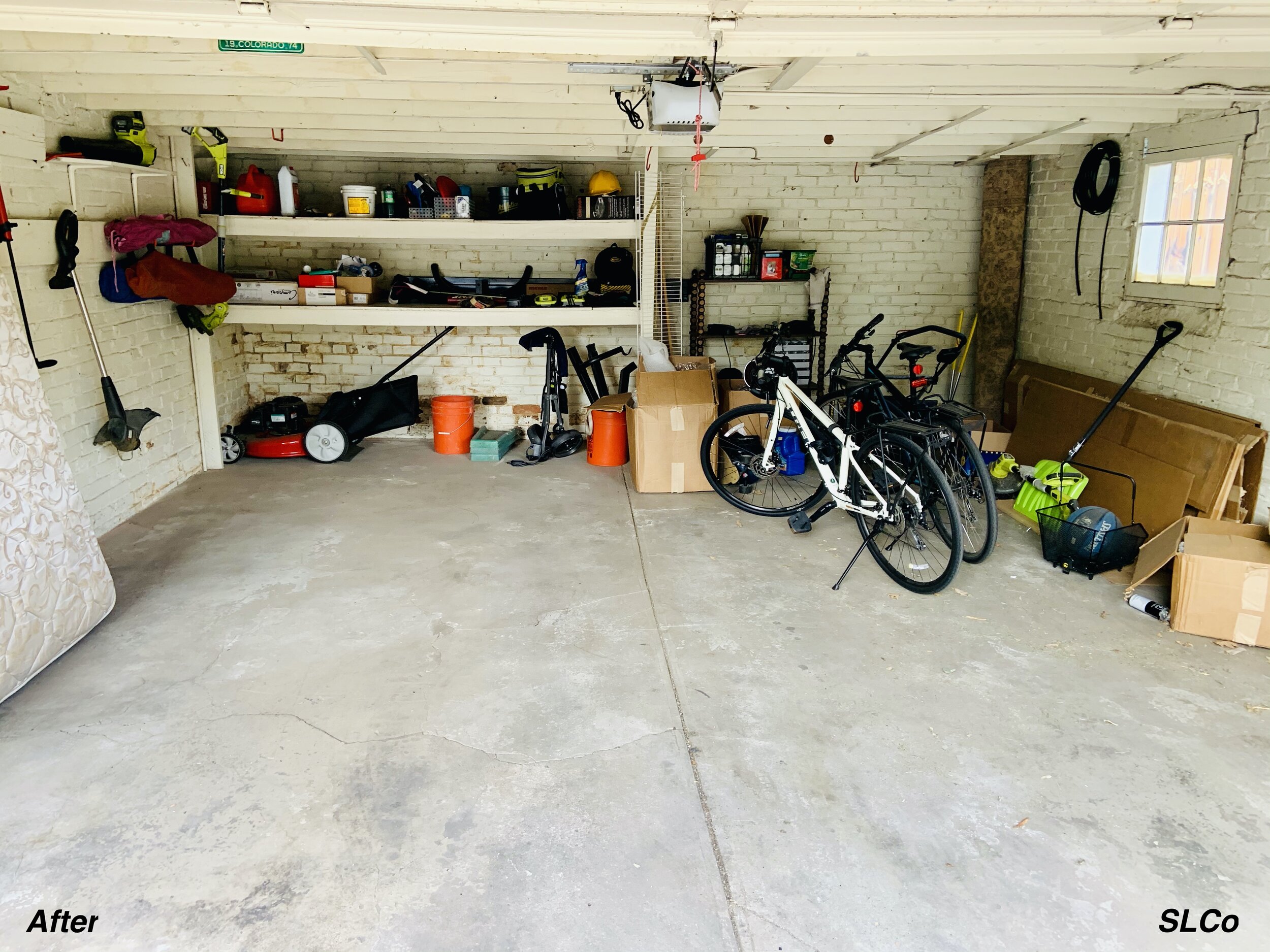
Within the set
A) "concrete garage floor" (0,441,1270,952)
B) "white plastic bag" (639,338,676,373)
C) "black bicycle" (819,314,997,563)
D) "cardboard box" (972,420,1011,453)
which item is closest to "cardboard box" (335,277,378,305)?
"white plastic bag" (639,338,676,373)

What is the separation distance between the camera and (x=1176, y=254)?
498 centimetres

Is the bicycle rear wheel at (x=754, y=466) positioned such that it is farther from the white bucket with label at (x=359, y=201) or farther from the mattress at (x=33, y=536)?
the mattress at (x=33, y=536)

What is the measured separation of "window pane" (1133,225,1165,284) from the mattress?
582 centimetres

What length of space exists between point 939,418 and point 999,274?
118 inches

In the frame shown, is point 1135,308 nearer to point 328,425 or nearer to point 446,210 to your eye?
point 446,210

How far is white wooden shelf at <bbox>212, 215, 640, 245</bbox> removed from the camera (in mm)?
5777

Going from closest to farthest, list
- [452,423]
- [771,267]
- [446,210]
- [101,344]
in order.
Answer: [101,344] → [446,210] → [452,423] → [771,267]

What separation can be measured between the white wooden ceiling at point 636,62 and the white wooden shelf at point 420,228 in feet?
1.67

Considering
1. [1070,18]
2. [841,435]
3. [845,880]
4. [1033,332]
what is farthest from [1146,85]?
[845,880]

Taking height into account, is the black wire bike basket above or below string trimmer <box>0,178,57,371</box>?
below

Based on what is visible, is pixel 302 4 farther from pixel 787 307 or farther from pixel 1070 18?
pixel 787 307

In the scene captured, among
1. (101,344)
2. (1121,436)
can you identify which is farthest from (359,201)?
(1121,436)

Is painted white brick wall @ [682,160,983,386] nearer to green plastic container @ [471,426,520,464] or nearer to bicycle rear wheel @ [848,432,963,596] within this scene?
green plastic container @ [471,426,520,464]

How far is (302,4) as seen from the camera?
268 cm
